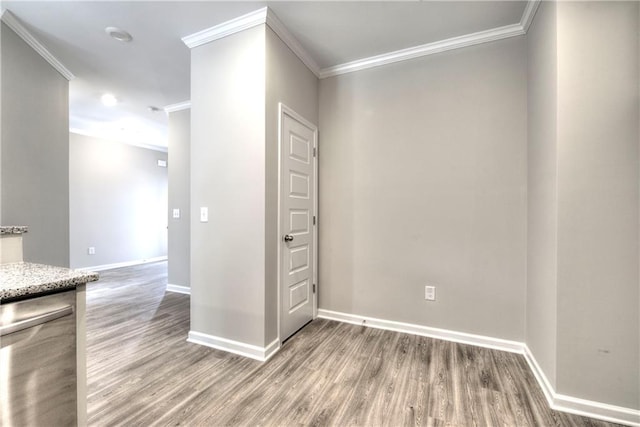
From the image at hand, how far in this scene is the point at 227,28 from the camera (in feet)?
7.73

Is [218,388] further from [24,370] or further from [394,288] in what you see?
[394,288]

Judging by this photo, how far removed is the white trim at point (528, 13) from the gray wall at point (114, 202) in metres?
6.70

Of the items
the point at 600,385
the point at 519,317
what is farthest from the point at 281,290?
the point at 600,385

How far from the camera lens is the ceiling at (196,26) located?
2.17m

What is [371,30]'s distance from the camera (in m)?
2.44

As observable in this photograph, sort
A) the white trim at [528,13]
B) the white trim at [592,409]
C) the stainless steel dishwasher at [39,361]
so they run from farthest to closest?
the white trim at [528,13] < the white trim at [592,409] < the stainless steel dishwasher at [39,361]

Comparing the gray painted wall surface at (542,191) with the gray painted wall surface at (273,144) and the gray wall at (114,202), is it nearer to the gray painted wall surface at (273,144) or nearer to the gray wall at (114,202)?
the gray painted wall surface at (273,144)

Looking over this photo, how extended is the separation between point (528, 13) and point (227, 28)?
2.32 metres

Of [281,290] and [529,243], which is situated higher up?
[529,243]

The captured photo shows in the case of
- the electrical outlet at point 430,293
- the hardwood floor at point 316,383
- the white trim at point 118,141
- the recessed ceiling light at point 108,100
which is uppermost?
the recessed ceiling light at point 108,100

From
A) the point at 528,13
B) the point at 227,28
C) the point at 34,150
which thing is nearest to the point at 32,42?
the point at 34,150

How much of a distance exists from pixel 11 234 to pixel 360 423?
198cm

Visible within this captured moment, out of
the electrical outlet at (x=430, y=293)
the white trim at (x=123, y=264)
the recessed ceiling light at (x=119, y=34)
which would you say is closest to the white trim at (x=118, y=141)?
the white trim at (x=123, y=264)

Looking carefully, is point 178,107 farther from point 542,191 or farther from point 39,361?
point 542,191
